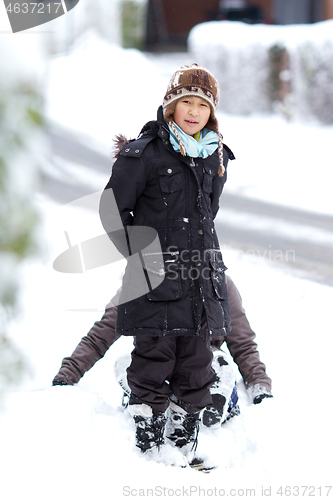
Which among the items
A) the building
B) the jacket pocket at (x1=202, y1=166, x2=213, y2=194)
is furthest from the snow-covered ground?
the building

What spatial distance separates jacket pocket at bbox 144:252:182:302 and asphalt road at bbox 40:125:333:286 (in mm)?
2904

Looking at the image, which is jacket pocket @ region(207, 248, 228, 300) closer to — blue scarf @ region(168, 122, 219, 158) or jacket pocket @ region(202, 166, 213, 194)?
jacket pocket @ region(202, 166, 213, 194)

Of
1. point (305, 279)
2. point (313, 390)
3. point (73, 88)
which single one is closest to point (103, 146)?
point (73, 88)

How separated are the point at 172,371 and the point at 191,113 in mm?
1080

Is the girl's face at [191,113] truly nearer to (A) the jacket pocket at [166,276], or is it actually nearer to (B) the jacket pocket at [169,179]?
(B) the jacket pocket at [169,179]

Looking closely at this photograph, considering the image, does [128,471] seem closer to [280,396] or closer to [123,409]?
[123,409]

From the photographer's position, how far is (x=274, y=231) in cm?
665

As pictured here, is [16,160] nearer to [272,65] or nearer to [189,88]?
[189,88]

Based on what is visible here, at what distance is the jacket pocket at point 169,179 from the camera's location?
2.13m

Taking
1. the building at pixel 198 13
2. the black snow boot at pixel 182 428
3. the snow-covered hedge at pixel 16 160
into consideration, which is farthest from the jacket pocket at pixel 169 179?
the building at pixel 198 13

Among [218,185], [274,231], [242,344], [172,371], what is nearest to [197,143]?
[218,185]

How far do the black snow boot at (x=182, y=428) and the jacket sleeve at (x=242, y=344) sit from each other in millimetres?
499

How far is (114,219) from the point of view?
2.19m

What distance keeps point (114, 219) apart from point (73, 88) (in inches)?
483
